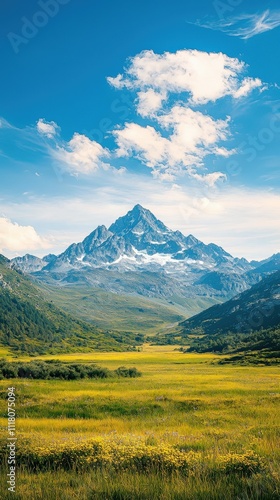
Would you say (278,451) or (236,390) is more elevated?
(278,451)

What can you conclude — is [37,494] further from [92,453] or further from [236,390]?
[236,390]

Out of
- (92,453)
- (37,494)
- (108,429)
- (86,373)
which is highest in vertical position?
(37,494)

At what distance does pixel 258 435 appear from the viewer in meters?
16.0

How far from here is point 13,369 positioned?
2062 inches

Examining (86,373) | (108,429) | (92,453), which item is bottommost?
(86,373)

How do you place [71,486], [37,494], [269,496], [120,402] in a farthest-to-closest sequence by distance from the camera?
[120,402] < [71,486] < [37,494] < [269,496]

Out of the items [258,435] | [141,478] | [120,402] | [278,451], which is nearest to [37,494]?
[141,478]

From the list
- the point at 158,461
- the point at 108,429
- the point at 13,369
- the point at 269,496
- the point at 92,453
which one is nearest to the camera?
the point at 269,496

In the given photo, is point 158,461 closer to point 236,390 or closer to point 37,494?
point 37,494

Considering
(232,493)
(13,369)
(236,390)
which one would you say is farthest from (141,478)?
(13,369)

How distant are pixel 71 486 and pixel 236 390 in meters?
31.8

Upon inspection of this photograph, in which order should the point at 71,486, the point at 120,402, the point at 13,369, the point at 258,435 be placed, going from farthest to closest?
the point at 13,369, the point at 120,402, the point at 258,435, the point at 71,486

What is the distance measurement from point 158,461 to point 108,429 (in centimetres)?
1014

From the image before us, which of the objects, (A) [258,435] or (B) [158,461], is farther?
(A) [258,435]
